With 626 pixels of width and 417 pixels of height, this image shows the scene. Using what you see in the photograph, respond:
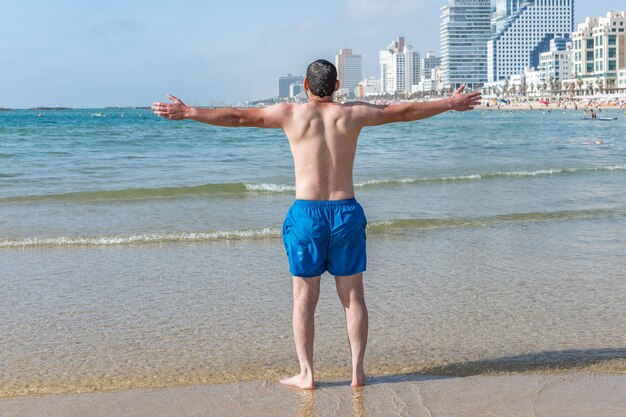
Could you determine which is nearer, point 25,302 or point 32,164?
point 25,302

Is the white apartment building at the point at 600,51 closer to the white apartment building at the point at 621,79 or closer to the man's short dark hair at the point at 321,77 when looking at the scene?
the white apartment building at the point at 621,79

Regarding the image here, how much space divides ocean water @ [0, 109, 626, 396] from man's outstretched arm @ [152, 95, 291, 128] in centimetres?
150

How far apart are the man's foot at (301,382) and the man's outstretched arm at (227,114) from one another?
138 cm

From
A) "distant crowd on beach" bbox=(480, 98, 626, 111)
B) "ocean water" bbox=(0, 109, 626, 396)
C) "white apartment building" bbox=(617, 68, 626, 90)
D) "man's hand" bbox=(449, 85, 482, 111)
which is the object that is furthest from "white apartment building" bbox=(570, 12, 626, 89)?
"man's hand" bbox=(449, 85, 482, 111)

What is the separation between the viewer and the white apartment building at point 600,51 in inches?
6570

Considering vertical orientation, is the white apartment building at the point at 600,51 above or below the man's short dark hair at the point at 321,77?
above

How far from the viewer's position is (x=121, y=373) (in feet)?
16.0

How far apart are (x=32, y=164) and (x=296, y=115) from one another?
21763 millimetres

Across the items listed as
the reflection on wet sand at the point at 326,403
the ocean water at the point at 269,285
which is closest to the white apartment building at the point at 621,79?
the ocean water at the point at 269,285

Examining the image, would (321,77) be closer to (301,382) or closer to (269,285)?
(301,382)

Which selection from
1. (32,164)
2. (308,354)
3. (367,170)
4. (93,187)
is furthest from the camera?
(32,164)

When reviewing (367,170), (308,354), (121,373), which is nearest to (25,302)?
(121,373)

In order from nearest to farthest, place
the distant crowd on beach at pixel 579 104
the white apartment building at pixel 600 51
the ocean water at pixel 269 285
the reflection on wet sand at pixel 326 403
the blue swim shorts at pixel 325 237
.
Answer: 1. the reflection on wet sand at pixel 326 403
2. the blue swim shorts at pixel 325 237
3. the ocean water at pixel 269 285
4. the distant crowd on beach at pixel 579 104
5. the white apartment building at pixel 600 51

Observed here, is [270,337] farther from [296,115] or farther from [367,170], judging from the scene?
[367,170]
